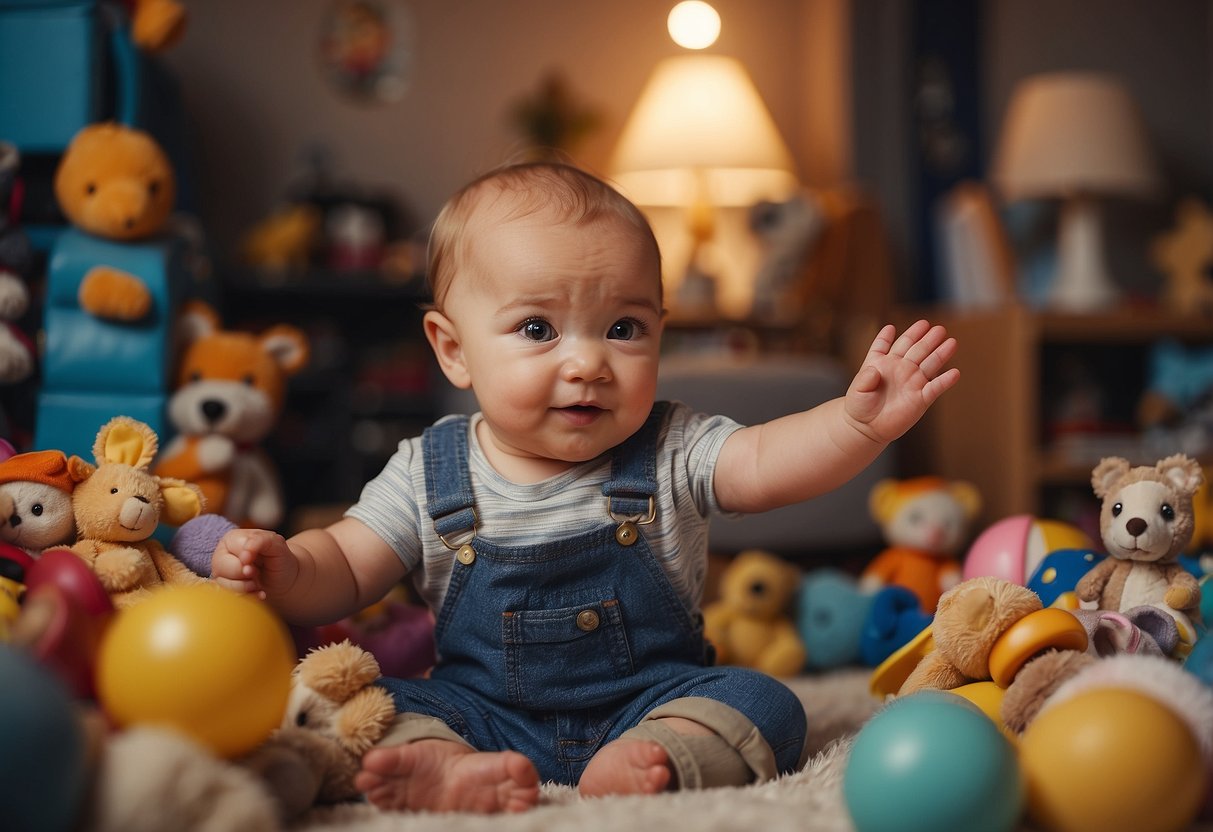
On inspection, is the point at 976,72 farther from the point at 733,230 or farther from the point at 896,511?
the point at 896,511

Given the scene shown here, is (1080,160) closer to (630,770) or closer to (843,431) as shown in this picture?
(843,431)

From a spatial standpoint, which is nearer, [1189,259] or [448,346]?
[448,346]

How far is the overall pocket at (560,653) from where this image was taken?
34.1 inches

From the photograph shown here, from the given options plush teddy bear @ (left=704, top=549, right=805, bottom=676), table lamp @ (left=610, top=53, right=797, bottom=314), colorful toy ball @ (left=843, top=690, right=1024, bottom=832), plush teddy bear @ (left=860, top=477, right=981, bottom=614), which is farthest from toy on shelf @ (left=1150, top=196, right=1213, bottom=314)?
colorful toy ball @ (left=843, top=690, right=1024, bottom=832)

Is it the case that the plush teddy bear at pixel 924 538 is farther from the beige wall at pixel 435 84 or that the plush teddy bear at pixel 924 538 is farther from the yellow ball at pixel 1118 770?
the beige wall at pixel 435 84

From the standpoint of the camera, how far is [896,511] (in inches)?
63.5

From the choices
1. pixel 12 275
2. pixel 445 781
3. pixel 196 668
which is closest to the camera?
pixel 196 668

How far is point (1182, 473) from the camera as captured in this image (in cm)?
90

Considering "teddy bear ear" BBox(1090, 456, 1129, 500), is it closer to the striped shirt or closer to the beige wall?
the striped shirt

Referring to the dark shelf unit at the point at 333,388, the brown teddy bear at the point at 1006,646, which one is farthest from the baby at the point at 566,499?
the dark shelf unit at the point at 333,388

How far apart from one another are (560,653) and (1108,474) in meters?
0.50

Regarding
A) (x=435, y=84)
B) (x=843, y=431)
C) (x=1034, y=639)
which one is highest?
(x=435, y=84)

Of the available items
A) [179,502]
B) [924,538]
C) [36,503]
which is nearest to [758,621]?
[924,538]

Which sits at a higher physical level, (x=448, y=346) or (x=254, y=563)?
(x=448, y=346)
